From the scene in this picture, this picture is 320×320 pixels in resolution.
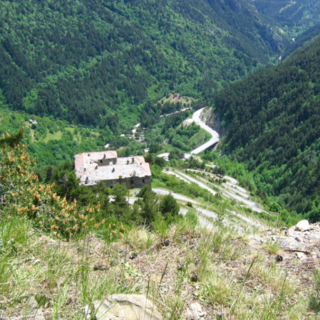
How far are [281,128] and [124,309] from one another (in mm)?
113288

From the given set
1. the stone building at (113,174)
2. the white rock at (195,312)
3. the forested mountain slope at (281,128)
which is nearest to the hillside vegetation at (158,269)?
the white rock at (195,312)

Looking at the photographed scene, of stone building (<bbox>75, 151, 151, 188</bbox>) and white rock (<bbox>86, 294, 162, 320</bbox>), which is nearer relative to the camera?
white rock (<bbox>86, 294, 162, 320</bbox>)

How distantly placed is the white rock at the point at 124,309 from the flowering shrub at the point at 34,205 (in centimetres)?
186

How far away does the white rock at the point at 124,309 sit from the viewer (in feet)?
11.2

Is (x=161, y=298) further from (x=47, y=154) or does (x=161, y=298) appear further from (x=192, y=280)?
(x=47, y=154)

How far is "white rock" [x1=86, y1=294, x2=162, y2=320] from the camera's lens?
341 centimetres

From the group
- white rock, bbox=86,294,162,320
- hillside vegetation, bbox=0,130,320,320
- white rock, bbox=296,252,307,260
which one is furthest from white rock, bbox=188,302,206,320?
white rock, bbox=296,252,307,260

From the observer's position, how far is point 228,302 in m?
3.98

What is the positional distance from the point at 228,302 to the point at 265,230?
139 inches

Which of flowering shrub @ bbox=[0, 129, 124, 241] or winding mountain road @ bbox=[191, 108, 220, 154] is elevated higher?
flowering shrub @ bbox=[0, 129, 124, 241]

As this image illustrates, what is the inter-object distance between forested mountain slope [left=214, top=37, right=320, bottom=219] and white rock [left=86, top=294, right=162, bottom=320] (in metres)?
65.9

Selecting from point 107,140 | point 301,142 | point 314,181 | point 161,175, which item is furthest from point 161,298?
point 107,140

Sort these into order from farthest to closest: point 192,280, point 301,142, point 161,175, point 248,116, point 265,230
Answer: point 248,116 < point 301,142 < point 161,175 < point 265,230 < point 192,280

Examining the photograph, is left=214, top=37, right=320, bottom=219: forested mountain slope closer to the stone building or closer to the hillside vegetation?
the stone building
